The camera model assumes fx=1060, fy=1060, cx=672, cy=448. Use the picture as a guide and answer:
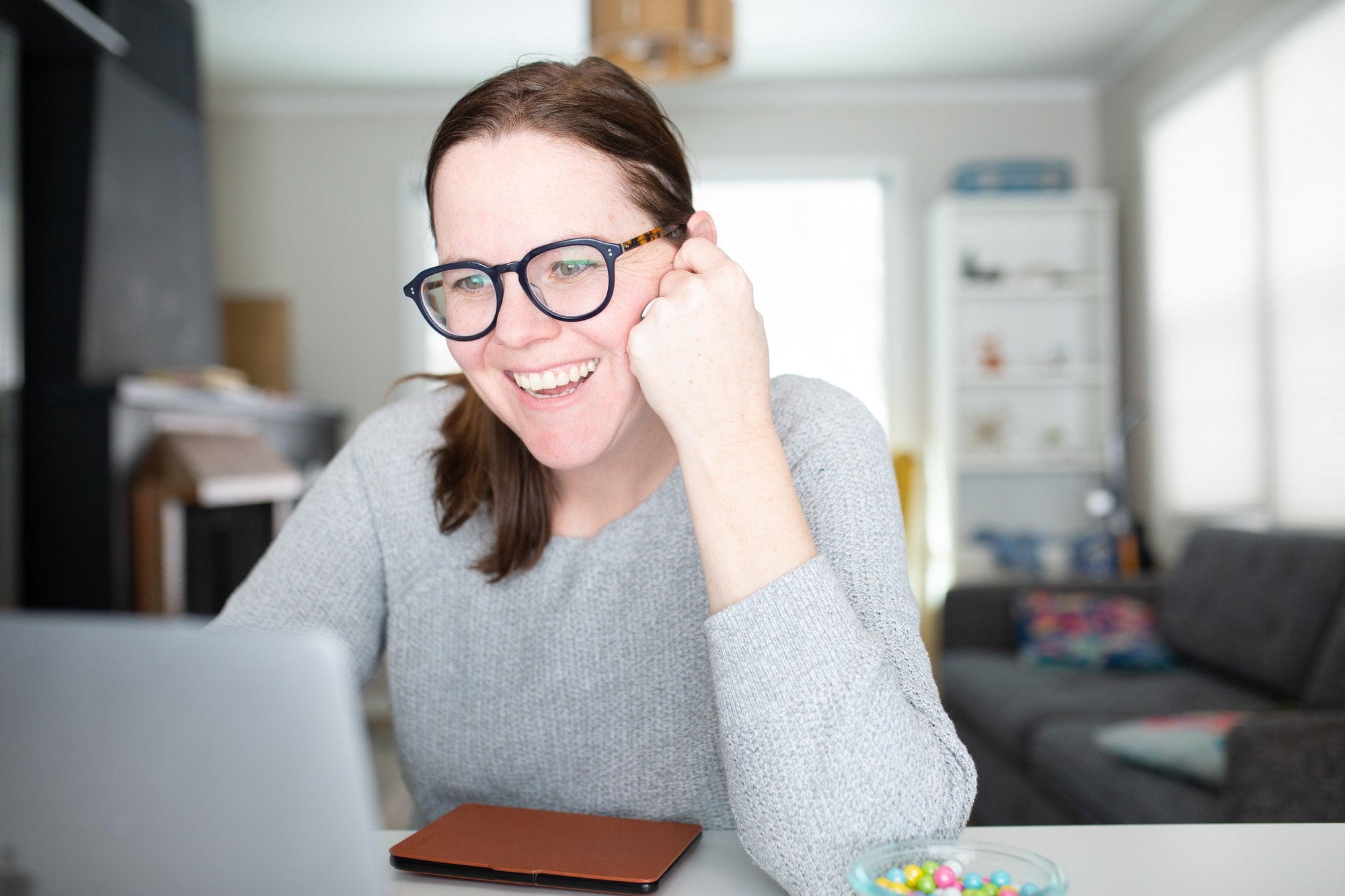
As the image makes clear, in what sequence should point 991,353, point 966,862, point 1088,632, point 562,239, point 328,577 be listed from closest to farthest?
point 966,862
point 562,239
point 328,577
point 1088,632
point 991,353

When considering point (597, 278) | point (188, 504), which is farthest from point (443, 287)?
point (188, 504)

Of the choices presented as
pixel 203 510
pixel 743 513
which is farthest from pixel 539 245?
pixel 203 510

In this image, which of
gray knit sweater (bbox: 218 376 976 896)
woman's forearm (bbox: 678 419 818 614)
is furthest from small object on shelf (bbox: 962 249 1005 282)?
woman's forearm (bbox: 678 419 818 614)

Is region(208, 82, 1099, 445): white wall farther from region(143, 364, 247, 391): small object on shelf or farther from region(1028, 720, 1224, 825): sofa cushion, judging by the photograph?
region(1028, 720, 1224, 825): sofa cushion

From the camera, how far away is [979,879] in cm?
63

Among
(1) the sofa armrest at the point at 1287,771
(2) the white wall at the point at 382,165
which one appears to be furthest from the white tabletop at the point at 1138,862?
(2) the white wall at the point at 382,165

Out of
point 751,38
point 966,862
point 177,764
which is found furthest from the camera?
point 751,38

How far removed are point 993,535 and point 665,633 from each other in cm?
402

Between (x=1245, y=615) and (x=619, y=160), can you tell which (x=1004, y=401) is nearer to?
(x=1245, y=615)

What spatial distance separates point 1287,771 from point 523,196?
4.41 ft

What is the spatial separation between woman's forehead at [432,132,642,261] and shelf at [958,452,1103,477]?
409cm

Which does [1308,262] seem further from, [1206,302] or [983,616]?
[983,616]

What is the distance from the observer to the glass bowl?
1.98 ft

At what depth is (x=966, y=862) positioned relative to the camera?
66 cm
